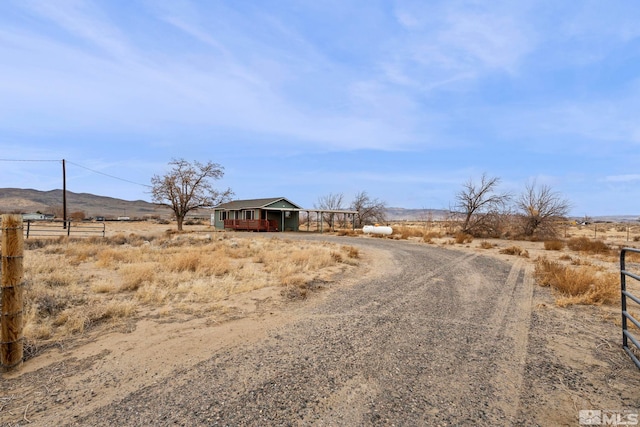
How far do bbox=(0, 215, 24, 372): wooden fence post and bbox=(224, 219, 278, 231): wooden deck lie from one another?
103ft

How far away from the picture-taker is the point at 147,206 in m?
168

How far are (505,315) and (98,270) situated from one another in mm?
10932

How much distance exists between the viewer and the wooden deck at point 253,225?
35469mm

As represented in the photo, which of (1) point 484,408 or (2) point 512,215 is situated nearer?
(1) point 484,408

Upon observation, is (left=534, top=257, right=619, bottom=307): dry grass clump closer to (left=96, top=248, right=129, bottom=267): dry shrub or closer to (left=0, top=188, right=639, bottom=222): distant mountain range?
(left=96, top=248, right=129, bottom=267): dry shrub

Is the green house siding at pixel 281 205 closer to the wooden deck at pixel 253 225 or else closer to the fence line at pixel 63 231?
the wooden deck at pixel 253 225

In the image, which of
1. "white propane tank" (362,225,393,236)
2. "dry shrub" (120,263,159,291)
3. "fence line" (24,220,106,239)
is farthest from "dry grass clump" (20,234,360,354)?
"white propane tank" (362,225,393,236)

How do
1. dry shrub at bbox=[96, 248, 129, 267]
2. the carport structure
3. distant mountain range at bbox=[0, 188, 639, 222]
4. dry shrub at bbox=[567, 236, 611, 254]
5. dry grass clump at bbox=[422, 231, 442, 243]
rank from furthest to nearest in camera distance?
distant mountain range at bbox=[0, 188, 639, 222]
the carport structure
dry grass clump at bbox=[422, 231, 442, 243]
dry shrub at bbox=[567, 236, 611, 254]
dry shrub at bbox=[96, 248, 129, 267]

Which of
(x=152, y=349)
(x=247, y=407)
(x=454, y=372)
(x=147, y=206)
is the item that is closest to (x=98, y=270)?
(x=152, y=349)

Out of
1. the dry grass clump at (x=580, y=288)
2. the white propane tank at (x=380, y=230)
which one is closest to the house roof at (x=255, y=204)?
the white propane tank at (x=380, y=230)

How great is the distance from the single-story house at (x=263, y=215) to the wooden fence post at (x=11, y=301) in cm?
3150

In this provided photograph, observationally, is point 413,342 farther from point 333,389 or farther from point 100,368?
point 100,368

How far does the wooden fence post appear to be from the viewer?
11.8 ft

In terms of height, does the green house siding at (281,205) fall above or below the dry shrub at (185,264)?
above
